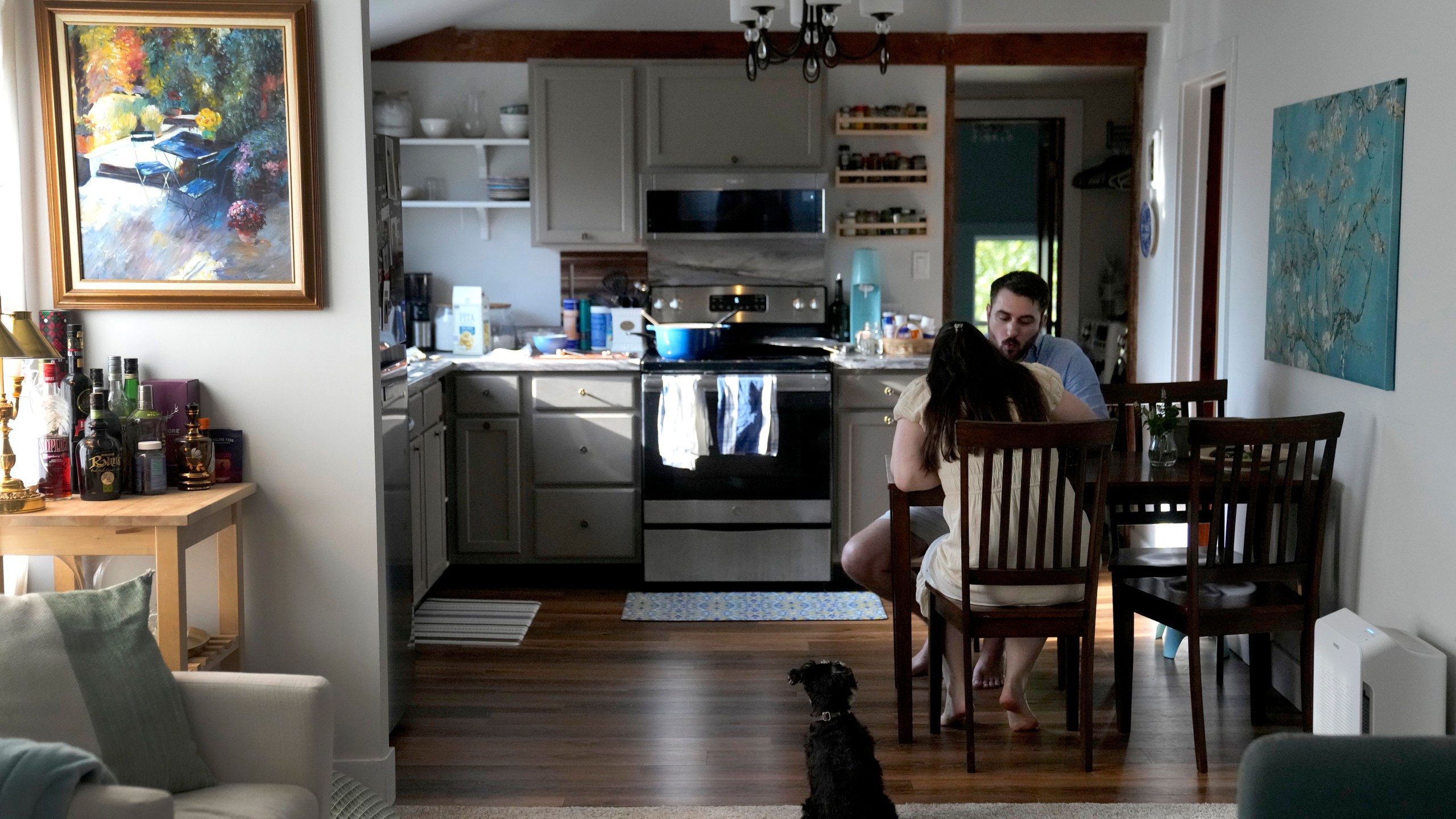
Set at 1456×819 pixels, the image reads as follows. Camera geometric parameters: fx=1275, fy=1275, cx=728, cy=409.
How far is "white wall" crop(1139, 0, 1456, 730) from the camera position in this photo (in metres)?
2.79

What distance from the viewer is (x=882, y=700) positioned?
3.70 metres

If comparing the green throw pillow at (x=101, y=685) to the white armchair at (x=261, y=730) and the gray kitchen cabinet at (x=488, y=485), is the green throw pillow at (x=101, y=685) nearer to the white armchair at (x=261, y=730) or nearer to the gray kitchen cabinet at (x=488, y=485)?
the white armchair at (x=261, y=730)

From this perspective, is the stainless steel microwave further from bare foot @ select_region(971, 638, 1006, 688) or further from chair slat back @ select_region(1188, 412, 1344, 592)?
chair slat back @ select_region(1188, 412, 1344, 592)

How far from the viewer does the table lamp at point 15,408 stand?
8.12ft

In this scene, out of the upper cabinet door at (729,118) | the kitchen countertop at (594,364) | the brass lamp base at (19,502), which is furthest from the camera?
the upper cabinet door at (729,118)

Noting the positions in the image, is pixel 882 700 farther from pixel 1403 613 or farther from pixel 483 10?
pixel 483 10

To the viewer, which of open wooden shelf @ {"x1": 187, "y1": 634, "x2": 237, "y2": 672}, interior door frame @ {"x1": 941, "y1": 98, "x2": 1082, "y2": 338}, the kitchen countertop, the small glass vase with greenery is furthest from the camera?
interior door frame @ {"x1": 941, "y1": 98, "x2": 1082, "y2": 338}

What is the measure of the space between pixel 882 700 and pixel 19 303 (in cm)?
245

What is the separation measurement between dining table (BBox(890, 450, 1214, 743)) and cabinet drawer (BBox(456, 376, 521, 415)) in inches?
78.7

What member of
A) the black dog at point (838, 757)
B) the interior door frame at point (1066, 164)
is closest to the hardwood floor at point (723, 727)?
the black dog at point (838, 757)

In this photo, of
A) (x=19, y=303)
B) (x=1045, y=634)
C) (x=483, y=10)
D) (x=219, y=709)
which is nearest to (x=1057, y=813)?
(x=1045, y=634)

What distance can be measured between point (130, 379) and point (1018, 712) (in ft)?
7.76

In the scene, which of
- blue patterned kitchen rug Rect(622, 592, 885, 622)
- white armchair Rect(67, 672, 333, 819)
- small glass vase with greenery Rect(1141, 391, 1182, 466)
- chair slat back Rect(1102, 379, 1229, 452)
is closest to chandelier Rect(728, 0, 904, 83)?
chair slat back Rect(1102, 379, 1229, 452)

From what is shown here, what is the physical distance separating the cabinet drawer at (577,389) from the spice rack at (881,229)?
3.92 ft
